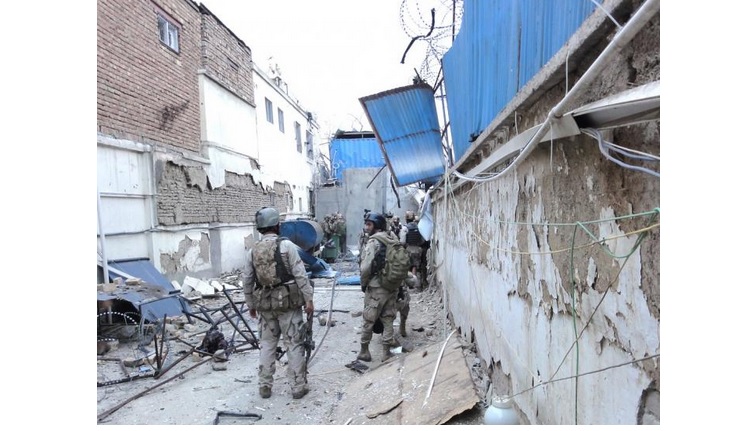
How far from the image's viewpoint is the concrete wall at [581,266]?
1.25 m

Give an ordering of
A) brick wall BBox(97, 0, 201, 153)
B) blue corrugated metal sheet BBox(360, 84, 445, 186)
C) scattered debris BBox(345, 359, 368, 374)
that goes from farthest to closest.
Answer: brick wall BBox(97, 0, 201, 153), blue corrugated metal sheet BBox(360, 84, 445, 186), scattered debris BBox(345, 359, 368, 374)

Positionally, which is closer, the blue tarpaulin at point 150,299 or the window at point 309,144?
the blue tarpaulin at point 150,299

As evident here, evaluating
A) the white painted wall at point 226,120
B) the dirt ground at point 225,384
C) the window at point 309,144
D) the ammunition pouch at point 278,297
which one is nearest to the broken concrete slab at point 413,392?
the dirt ground at point 225,384

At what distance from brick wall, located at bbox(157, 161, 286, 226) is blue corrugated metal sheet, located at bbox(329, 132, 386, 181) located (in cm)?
1042

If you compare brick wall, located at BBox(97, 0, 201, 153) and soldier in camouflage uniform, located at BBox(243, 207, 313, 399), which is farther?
brick wall, located at BBox(97, 0, 201, 153)

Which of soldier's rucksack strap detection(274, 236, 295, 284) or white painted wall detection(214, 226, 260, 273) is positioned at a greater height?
soldier's rucksack strap detection(274, 236, 295, 284)

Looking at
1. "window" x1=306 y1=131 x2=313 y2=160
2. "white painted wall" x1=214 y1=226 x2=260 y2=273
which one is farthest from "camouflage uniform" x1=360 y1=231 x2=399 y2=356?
"window" x1=306 y1=131 x2=313 y2=160

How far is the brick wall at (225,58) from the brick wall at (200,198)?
8.03ft

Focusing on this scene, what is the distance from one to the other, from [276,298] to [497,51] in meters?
2.71

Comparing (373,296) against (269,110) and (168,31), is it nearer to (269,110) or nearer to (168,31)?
(168,31)

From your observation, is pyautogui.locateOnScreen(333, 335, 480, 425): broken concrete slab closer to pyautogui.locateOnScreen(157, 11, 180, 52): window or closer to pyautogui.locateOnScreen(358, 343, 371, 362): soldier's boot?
pyautogui.locateOnScreen(358, 343, 371, 362): soldier's boot

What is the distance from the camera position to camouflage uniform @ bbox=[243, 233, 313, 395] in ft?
12.2

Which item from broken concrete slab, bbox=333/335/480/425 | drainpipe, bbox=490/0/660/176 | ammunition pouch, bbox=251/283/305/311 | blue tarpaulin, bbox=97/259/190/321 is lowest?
broken concrete slab, bbox=333/335/480/425

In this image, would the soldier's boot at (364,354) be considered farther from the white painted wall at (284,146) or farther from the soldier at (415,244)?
the white painted wall at (284,146)
